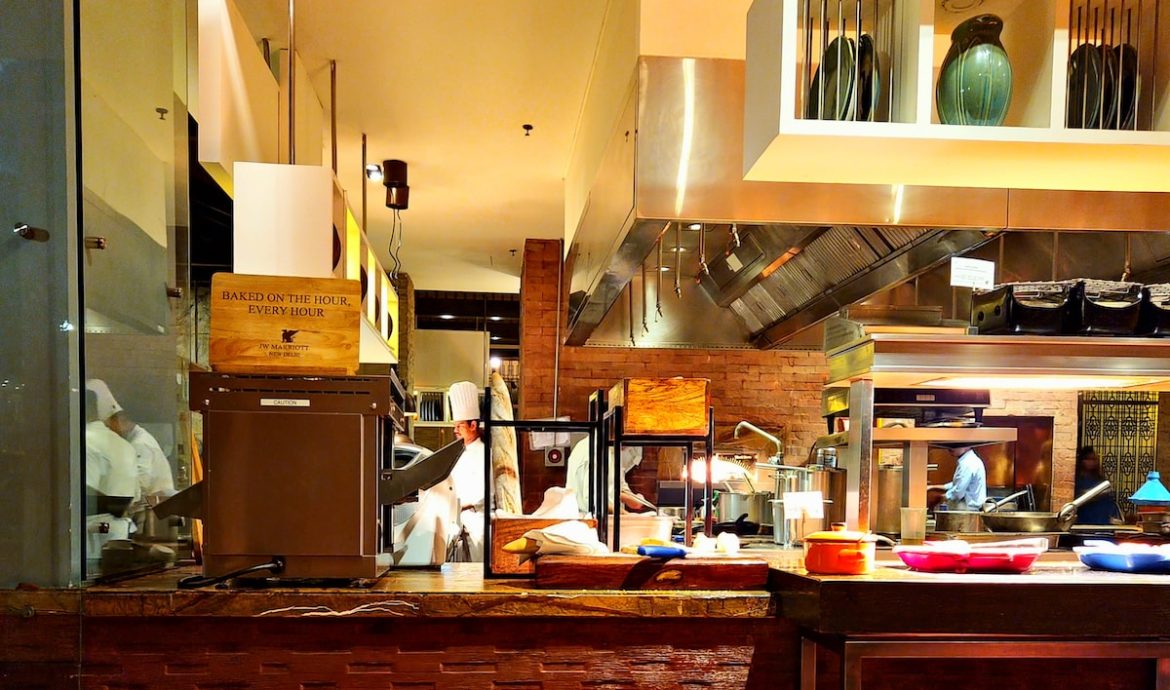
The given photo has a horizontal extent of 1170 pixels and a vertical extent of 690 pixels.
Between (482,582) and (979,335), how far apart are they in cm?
162

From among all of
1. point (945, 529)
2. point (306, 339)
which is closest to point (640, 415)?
point (306, 339)

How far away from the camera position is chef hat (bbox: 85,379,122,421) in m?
1.93

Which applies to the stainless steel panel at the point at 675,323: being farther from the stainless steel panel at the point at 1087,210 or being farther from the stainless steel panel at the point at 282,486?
the stainless steel panel at the point at 282,486

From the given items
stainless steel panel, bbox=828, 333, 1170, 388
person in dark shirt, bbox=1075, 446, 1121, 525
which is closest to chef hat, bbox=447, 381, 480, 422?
stainless steel panel, bbox=828, 333, 1170, 388

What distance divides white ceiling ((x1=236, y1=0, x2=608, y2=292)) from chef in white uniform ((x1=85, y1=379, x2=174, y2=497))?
1657mm

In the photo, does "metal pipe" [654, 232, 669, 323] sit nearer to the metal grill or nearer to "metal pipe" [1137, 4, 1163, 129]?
the metal grill

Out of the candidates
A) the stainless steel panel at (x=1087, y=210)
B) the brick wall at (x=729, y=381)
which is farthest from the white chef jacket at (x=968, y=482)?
the stainless steel panel at (x=1087, y=210)

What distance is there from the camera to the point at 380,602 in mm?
1812

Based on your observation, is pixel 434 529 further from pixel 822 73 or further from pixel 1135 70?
pixel 1135 70

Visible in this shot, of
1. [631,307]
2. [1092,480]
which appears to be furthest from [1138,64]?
[1092,480]

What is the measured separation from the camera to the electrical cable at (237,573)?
183cm

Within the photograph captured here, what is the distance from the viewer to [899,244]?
9.22 ft

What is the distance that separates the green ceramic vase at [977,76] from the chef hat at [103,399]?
2162 mm

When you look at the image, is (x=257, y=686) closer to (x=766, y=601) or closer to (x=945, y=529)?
(x=766, y=601)
